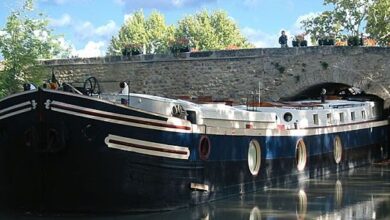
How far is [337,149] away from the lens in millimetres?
16078

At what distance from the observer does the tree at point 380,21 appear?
35844 millimetres

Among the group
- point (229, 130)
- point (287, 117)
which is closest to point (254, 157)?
point (229, 130)

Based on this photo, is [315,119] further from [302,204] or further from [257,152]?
[302,204]

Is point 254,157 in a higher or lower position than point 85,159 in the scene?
higher

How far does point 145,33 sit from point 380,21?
92.2 feet

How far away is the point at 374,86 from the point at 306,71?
2538 mm

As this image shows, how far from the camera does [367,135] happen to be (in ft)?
60.1

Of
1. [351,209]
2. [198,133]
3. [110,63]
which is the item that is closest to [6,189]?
[198,133]

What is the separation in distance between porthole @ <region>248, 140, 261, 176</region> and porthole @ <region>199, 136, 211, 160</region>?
150 cm

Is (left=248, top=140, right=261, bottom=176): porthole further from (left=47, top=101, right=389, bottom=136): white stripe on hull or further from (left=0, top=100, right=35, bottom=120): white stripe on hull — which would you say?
(left=0, top=100, right=35, bottom=120): white stripe on hull

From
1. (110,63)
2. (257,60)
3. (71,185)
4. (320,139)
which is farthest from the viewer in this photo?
(110,63)

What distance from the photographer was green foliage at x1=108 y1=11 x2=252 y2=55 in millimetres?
58094

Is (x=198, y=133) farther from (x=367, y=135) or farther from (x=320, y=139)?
(x=367, y=135)

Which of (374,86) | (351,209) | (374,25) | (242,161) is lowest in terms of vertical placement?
(351,209)
